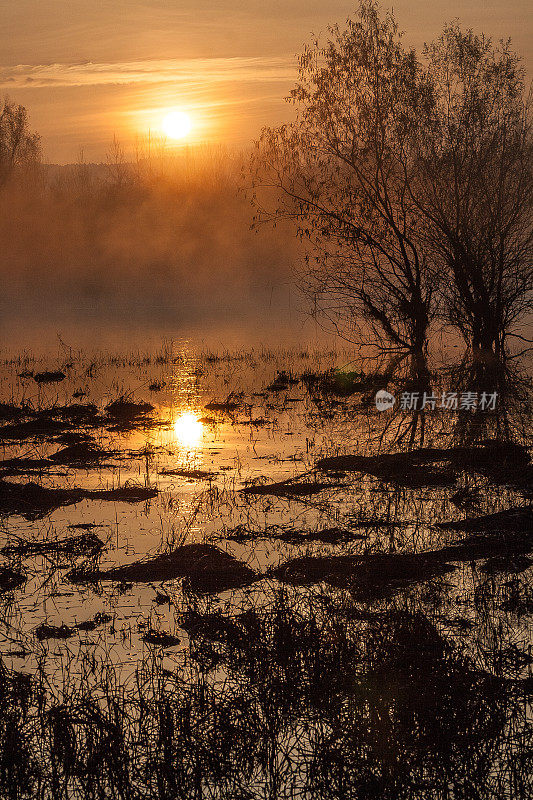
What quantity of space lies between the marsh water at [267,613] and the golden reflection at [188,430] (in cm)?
12

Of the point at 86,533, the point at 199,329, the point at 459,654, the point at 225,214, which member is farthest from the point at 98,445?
the point at 225,214

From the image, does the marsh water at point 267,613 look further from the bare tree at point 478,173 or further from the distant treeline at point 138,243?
the distant treeline at point 138,243

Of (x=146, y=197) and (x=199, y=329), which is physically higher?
(x=146, y=197)

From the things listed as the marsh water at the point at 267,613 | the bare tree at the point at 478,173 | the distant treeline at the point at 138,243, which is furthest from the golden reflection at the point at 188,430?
the distant treeline at the point at 138,243

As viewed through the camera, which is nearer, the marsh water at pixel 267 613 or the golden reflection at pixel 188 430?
the marsh water at pixel 267 613

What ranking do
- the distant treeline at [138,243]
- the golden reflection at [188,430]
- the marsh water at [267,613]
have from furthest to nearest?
the distant treeline at [138,243], the golden reflection at [188,430], the marsh water at [267,613]

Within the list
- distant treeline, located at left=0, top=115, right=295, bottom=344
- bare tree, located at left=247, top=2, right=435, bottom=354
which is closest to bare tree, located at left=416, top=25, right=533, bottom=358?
bare tree, located at left=247, top=2, right=435, bottom=354

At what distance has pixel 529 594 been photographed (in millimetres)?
8133

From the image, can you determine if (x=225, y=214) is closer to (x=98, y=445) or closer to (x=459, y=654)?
(x=98, y=445)

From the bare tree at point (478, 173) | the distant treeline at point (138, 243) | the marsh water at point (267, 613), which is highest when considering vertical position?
the distant treeline at point (138, 243)

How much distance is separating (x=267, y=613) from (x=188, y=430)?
9.71 meters

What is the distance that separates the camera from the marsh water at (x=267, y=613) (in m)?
5.55

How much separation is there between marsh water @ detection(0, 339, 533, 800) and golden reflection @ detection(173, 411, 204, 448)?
12cm

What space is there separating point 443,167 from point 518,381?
6.14 meters
